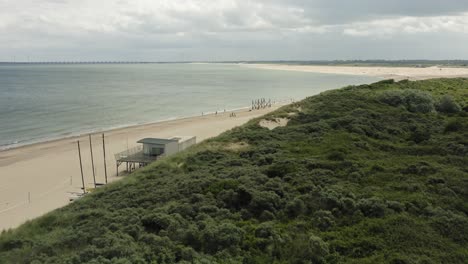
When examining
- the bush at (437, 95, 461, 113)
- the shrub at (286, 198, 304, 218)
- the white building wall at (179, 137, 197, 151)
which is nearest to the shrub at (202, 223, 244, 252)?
the shrub at (286, 198, 304, 218)

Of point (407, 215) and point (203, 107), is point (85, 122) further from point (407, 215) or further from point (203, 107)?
point (407, 215)

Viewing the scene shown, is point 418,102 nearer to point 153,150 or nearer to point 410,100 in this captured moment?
point 410,100

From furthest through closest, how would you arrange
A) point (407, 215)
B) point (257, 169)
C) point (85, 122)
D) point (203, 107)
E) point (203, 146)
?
point (203, 107), point (85, 122), point (203, 146), point (257, 169), point (407, 215)

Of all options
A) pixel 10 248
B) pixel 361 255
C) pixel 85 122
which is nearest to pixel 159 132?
pixel 85 122

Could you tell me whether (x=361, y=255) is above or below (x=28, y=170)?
above

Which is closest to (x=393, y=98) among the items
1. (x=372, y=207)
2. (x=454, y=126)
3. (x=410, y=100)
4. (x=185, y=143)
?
(x=410, y=100)

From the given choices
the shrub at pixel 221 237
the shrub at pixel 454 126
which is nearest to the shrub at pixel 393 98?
the shrub at pixel 454 126

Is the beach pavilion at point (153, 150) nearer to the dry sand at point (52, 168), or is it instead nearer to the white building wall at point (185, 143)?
the white building wall at point (185, 143)
